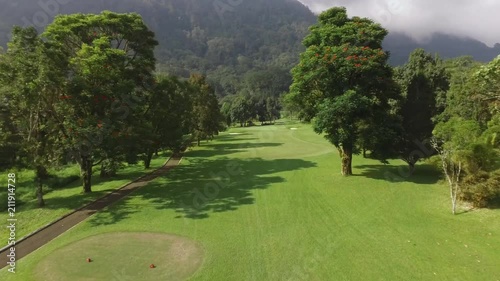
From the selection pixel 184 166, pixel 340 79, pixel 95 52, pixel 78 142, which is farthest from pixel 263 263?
pixel 184 166

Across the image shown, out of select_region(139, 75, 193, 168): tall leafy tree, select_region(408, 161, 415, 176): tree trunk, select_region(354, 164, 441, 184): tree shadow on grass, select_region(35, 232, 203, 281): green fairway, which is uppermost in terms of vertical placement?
select_region(139, 75, 193, 168): tall leafy tree

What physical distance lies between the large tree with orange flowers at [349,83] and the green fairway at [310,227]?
12.4 feet

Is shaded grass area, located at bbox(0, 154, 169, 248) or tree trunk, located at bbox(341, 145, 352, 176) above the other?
tree trunk, located at bbox(341, 145, 352, 176)

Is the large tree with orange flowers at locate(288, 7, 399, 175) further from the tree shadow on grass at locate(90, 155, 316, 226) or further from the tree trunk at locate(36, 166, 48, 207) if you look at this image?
the tree trunk at locate(36, 166, 48, 207)

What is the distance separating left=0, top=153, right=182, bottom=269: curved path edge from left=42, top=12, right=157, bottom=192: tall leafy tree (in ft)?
9.69

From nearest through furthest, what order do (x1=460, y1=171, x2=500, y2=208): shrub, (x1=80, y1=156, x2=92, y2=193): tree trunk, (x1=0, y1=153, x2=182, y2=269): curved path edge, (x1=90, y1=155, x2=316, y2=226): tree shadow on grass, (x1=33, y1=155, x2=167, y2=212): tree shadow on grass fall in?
1. (x1=0, y1=153, x2=182, y2=269): curved path edge
2. (x1=460, y1=171, x2=500, y2=208): shrub
3. (x1=90, y1=155, x2=316, y2=226): tree shadow on grass
4. (x1=33, y1=155, x2=167, y2=212): tree shadow on grass
5. (x1=80, y1=156, x2=92, y2=193): tree trunk

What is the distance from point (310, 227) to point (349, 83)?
42.5ft

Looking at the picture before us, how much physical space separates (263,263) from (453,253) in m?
7.83

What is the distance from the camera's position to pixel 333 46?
24516mm

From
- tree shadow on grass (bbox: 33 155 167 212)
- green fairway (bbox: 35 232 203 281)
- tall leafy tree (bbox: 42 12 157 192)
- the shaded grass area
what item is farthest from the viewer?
tree shadow on grass (bbox: 33 155 167 212)

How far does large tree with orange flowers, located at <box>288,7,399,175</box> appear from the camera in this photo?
2312cm

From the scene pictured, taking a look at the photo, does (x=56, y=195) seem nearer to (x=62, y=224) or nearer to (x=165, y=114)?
(x=62, y=224)

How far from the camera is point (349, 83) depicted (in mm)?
24688

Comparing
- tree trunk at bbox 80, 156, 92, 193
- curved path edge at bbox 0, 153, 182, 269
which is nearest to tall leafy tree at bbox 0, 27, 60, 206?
tree trunk at bbox 80, 156, 92, 193
